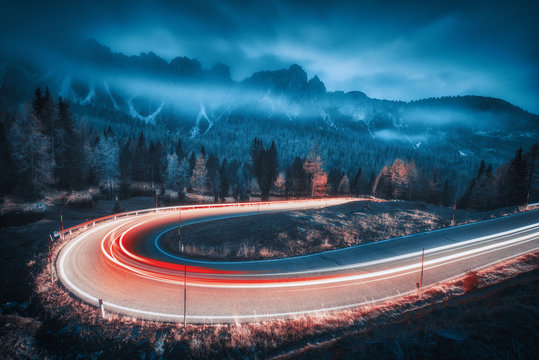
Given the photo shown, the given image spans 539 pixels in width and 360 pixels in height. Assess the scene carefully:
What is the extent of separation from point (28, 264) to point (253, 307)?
613 inches

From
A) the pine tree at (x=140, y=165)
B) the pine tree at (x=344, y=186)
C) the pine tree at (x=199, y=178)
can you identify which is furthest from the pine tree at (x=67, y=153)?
the pine tree at (x=344, y=186)

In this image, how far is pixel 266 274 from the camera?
1142 cm

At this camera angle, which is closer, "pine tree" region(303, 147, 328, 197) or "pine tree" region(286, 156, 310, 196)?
"pine tree" region(303, 147, 328, 197)

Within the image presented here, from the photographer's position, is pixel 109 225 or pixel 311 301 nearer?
pixel 311 301

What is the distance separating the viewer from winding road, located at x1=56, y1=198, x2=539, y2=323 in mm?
8820

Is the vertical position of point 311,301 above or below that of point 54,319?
above

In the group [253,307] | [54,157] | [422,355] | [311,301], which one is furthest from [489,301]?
[54,157]

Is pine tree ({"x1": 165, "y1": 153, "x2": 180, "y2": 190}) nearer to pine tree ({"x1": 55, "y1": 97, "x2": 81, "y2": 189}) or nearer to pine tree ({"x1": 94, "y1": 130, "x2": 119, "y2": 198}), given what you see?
pine tree ({"x1": 94, "y1": 130, "x2": 119, "y2": 198})

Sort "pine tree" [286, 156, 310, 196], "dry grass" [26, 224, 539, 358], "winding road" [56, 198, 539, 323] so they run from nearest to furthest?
"dry grass" [26, 224, 539, 358], "winding road" [56, 198, 539, 323], "pine tree" [286, 156, 310, 196]

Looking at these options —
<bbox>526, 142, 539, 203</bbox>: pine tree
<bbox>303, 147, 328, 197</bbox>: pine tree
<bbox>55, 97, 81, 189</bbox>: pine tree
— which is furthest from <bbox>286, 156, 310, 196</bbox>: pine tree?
<bbox>55, 97, 81, 189</bbox>: pine tree

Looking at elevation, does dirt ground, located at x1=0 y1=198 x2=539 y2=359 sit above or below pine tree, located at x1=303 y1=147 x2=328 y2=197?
below

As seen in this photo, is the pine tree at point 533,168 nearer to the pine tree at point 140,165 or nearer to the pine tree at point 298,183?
the pine tree at point 298,183

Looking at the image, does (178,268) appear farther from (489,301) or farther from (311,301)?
(489,301)

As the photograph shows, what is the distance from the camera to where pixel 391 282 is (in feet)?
34.7
